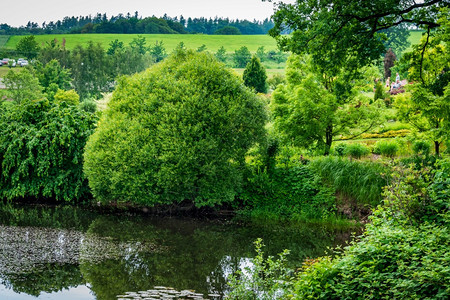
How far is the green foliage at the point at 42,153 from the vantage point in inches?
731

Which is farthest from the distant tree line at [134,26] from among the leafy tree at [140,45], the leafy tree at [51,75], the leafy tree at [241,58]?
the leafy tree at [51,75]

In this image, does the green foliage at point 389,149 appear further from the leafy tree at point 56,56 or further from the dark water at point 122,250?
the leafy tree at point 56,56

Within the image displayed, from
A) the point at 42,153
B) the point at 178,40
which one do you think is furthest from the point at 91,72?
the point at 42,153

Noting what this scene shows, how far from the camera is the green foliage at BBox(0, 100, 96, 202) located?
61.0 feet

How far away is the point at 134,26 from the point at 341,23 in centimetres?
8960

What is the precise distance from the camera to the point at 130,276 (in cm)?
1113

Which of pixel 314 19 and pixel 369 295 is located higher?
pixel 314 19

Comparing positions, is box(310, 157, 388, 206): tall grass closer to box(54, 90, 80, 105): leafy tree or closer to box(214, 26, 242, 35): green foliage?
box(54, 90, 80, 105): leafy tree

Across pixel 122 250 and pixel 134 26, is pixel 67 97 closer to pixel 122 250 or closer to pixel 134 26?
pixel 122 250

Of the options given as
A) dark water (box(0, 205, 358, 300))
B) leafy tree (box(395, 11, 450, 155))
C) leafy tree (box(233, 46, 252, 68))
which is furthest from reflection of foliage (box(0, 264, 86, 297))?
leafy tree (box(233, 46, 252, 68))

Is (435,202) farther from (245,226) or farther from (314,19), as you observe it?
(245,226)

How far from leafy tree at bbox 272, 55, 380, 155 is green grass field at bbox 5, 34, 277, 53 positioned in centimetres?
6377

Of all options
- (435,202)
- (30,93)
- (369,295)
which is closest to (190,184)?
→ (435,202)

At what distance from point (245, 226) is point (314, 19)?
6.91 meters
